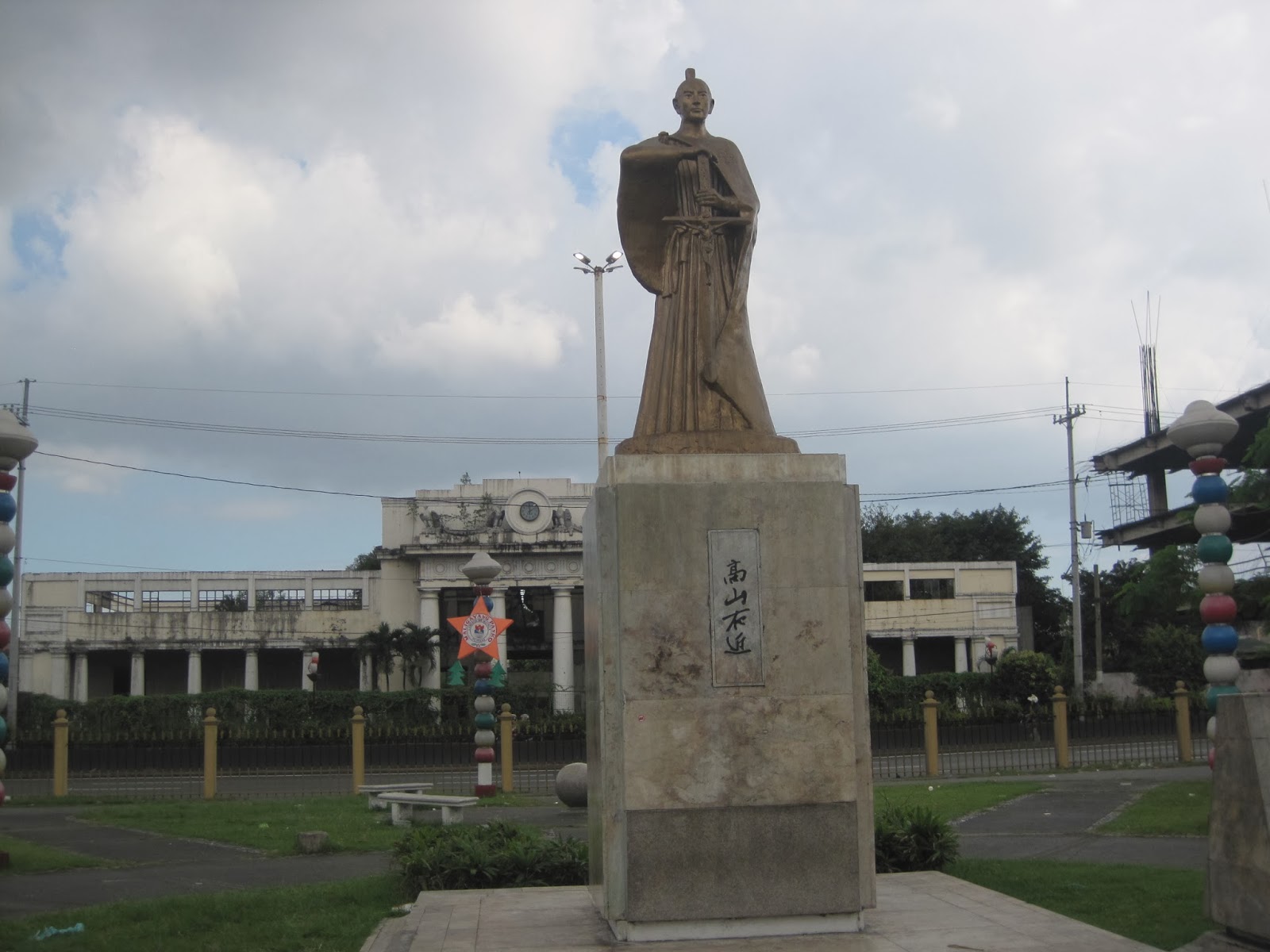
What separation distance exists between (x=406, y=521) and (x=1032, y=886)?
44.2 m

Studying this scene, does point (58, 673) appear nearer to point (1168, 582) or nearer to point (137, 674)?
point (137, 674)

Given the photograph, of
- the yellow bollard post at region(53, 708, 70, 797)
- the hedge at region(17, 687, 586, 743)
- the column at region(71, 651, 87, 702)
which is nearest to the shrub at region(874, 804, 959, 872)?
the yellow bollard post at region(53, 708, 70, 797)

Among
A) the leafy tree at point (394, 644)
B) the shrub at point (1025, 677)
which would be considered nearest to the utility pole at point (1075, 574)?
the shrub at point (1025, 677)

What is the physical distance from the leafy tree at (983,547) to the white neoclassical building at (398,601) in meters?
7.61

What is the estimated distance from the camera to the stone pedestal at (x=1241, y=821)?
6.56 m

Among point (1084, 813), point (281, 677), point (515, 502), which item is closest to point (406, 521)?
point (515, 502)

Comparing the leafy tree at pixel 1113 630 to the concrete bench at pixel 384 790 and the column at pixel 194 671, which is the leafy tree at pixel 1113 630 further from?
the concrete bench at pixel 384 790

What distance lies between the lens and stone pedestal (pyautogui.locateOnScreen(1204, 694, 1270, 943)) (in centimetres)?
656

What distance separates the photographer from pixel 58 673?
4906 cm

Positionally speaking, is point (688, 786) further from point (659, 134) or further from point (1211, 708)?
point (1211, 708)

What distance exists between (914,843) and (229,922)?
192 inches

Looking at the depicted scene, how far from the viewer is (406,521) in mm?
51969

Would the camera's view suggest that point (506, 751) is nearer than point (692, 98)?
No

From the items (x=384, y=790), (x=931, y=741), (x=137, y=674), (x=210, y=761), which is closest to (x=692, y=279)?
(x=384, y=790)
